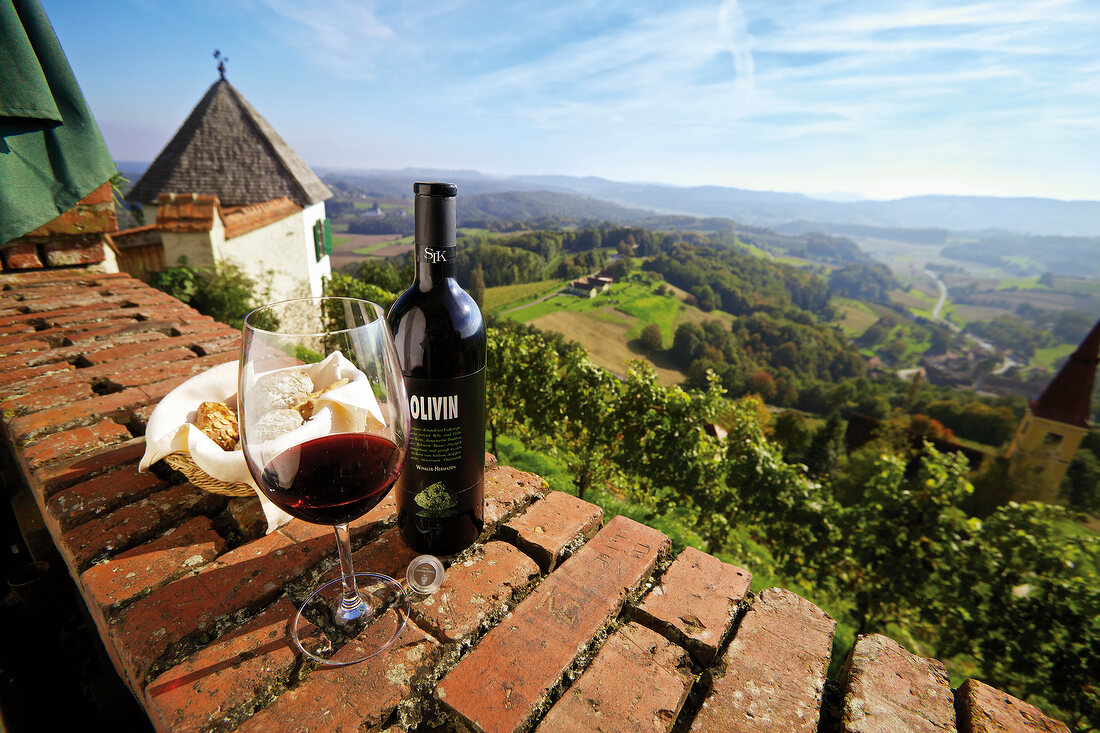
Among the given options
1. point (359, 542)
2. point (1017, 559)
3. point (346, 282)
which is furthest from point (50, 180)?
point (346, 282)

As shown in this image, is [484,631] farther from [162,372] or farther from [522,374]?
[522,374]

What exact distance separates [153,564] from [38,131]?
1918 millimetres

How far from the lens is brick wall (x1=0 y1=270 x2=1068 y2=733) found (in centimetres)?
89

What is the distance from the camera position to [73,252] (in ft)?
11.0

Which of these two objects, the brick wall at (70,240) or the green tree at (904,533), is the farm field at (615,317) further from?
the brick wall at (70,240)

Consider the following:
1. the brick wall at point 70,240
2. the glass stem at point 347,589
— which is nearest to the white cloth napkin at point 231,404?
the glass stem at point 347,589

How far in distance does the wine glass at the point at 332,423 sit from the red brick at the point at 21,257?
143 inches

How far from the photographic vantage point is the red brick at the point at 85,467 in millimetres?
1374

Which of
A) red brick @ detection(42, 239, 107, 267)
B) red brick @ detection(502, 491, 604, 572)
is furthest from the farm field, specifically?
red brick @ detection(502, 491, 604, 572)

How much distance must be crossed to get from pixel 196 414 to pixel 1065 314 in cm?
15369

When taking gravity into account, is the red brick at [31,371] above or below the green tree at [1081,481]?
above

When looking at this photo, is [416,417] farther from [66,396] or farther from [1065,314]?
[1065,314]

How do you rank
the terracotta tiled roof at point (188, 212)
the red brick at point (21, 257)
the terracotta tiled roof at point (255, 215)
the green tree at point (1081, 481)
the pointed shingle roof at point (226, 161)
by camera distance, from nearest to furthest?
the red brick at point (21, 257) < the terracotta tiled roof at point (188, 212) < the terracotta tiled roof at point (255, 215) < the pointed shingle roof at point (226, 161) < the green tree at point (1081, 481)

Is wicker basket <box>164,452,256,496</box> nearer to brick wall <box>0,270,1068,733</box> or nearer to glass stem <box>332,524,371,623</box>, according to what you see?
brick wall <box>0,270,1068,733</box>
